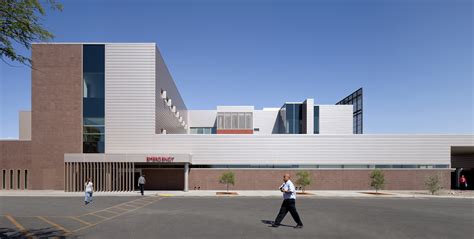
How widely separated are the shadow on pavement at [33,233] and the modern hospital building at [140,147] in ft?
59.8

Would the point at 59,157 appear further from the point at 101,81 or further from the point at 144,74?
the point at 144,74

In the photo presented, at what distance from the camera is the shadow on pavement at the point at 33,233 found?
1002 centimetres

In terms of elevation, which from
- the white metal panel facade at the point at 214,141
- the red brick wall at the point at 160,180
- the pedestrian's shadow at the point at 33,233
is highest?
the white metal panel facade at the point at 214,141

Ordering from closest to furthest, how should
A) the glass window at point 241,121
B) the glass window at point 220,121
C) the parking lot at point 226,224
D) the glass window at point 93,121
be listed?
1. the parking lot at point 226,224
2. the glass window at point 93,121
3. the glass window at point 220,121
4. the glass window at point 241,121

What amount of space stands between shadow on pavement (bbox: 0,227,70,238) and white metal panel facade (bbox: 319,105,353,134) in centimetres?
4558

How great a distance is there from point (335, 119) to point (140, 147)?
33.4m

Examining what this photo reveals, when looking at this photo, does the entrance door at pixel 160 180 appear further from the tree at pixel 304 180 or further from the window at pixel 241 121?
the window at pixel 241 121

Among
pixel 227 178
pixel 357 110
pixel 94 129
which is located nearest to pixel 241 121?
pixel 357 110

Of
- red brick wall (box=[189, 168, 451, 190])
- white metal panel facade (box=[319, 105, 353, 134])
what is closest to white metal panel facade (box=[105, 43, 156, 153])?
red brick wall (box=[189, 168, 451, 190])

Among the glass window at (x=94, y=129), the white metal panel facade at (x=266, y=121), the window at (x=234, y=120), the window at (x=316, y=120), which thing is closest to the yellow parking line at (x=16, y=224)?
the glass window at (x=94, y=129)

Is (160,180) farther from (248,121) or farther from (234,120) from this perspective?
(248,121)

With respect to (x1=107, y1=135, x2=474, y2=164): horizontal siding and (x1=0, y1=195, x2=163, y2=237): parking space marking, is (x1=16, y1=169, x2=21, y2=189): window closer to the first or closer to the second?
(x1=107, y1=135, x2=474, y2=164): horizontal siding

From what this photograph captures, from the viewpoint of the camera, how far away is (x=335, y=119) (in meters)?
53.0

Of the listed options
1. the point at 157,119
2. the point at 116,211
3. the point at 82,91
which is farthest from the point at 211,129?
the point at 116,211
